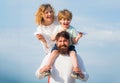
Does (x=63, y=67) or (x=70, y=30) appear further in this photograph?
(x=70, y=30)

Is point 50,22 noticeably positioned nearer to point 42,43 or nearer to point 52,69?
point 42,43

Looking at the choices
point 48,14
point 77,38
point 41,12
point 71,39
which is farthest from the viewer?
point 41,12

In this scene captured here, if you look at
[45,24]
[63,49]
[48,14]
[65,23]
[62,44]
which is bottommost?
[63,49]

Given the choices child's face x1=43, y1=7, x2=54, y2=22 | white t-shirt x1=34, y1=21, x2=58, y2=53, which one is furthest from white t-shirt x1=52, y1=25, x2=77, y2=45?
child's face x1=43, y1=7, x2=54, y2=22

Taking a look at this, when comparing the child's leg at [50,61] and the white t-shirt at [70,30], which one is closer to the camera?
the child's leg at [50,61]

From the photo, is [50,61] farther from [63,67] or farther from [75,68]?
[75,68]

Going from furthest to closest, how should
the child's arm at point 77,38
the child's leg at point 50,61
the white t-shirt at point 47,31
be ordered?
the white t-shirt at point 47,31 < the child's arm at point 77,38 < the child's leg at point 50,61

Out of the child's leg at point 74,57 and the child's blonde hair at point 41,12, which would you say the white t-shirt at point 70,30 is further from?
the child's leg at point 74,57

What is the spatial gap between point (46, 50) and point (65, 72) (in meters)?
1.68

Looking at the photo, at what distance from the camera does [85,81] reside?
339 inches

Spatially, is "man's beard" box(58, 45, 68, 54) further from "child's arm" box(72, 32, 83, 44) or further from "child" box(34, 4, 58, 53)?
"child" box(34, 4, 58, 53)

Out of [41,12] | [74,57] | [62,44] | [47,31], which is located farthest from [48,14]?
[74,57]

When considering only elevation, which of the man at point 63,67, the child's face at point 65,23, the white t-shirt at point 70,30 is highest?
the child's face at point 65,23

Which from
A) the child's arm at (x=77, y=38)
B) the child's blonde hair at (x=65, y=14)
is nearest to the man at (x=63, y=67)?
the child's arm at (x=77, y=38)
